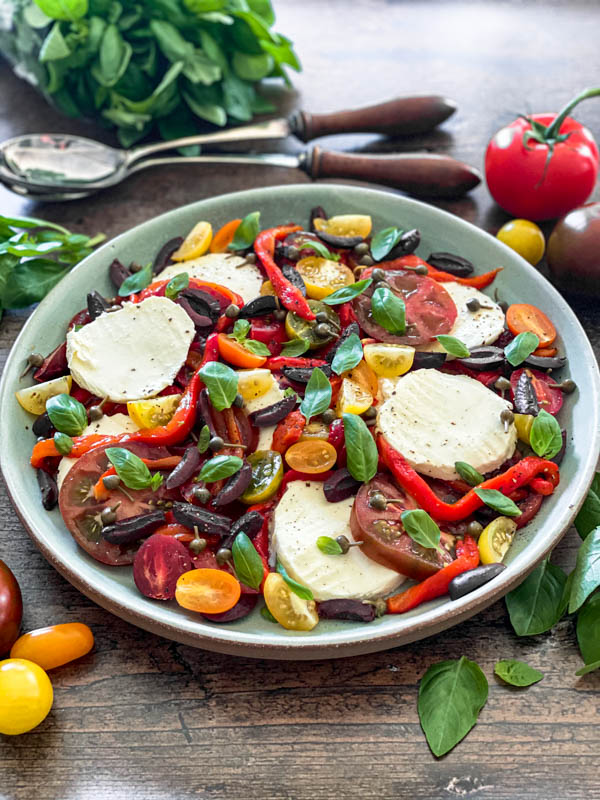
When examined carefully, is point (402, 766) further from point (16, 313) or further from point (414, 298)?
point (16, 313)

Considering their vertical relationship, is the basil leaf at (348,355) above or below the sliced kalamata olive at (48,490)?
above

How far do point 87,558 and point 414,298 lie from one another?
5.22ft

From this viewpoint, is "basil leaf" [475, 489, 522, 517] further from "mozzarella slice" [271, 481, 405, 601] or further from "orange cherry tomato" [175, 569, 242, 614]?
"orange cherry tomato" [175, 569, 242, 614]

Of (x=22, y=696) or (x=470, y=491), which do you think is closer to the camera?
(x=22, y=696)

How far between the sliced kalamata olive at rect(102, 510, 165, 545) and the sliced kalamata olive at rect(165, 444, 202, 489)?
0.12 meters

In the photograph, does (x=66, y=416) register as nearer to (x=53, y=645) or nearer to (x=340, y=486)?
(x=53, y=645)

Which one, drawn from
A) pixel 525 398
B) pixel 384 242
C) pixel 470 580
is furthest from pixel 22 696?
pixel 384 242

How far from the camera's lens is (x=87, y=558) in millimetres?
2629

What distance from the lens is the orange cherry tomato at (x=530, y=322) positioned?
3145 mm

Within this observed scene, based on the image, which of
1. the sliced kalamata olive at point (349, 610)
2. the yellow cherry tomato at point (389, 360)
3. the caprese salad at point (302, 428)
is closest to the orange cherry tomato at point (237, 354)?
the caprese salad at point (302, 428)

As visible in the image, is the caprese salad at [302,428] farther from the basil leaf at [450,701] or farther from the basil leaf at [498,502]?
the basil leaf at [450,701]

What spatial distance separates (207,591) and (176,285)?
1.29 metres

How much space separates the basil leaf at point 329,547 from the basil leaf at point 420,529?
22cm

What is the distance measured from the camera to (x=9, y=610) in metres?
2.55
